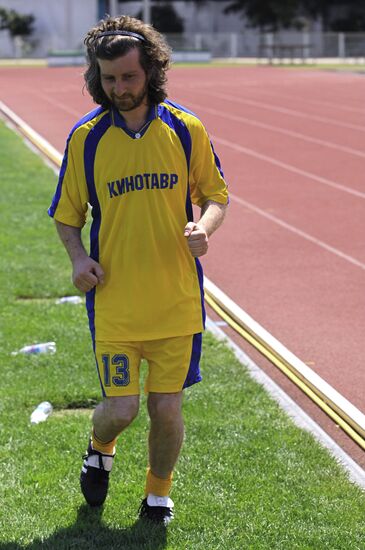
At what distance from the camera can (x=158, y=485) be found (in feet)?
13.7

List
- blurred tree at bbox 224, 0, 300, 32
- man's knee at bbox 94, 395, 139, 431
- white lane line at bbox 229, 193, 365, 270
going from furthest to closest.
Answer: blurred tree at bbox 224, 0, 300, 32 < white lane line at bbox 229, 193, 365, 270 < man's knee at bbox 94, 395, 139, 431

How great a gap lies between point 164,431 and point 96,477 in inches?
15.6

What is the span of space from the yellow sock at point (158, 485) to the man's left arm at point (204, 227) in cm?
95

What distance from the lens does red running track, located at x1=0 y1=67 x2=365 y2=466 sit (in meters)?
6.86

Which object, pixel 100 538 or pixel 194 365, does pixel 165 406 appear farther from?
pixel 100 538

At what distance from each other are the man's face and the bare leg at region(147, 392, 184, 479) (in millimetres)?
1149

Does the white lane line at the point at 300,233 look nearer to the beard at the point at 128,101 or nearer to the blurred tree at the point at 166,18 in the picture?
the beard at the point at 128,101

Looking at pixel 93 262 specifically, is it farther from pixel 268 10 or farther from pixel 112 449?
pixel 268 10

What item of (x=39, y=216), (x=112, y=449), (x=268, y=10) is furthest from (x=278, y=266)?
(x=268, y=10)

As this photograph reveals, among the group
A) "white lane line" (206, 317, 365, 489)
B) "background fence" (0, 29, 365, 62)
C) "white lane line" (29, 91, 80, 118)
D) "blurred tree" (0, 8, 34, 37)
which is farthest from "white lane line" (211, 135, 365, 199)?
"blurred tree" (0, 8, 34, 37)

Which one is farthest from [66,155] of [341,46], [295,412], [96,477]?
[341,46]

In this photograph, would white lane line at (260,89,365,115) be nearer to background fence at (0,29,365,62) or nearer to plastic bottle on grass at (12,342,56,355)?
plastic bottle on grass at (12,342,56,355)

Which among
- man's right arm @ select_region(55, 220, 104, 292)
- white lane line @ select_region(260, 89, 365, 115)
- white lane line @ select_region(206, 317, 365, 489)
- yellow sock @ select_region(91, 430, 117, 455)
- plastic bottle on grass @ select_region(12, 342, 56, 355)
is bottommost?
white lane line @ select_region(260, 89, 365, 115)

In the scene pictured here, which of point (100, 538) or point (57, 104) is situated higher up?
point (100, 538)
